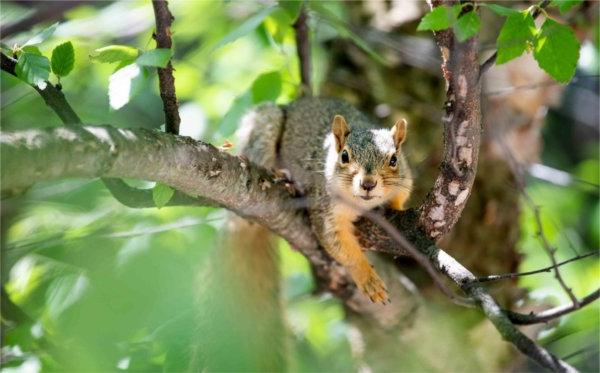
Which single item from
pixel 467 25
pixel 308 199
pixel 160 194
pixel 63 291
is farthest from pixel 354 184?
pixel 63 291

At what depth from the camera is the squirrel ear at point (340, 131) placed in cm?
191

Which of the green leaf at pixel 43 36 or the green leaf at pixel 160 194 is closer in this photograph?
the green leaf at pixel 43 36

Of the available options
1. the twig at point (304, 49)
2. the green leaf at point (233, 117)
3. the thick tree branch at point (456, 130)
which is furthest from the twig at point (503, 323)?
the twig at point (304, 49)

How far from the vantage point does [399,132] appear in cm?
189

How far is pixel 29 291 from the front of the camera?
1.54 m

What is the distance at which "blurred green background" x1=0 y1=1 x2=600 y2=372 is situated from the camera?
3.06ft

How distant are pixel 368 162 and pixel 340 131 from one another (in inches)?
6.2

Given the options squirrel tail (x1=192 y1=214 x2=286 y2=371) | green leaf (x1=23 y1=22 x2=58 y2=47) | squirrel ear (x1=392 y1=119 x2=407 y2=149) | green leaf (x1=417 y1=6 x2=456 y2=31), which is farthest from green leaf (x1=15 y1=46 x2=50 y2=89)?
squirrel ear (x1=392 y1=119 x2=407 y2=149)

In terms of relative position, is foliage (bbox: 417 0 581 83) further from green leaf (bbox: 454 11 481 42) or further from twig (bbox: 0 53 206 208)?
twig (bbox: 0 53 206 208)

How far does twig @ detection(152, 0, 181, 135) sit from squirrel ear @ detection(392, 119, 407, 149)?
0.69 metres

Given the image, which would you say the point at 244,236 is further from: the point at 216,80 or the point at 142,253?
the point at 142,253

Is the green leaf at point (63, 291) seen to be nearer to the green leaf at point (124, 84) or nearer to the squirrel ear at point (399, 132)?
the green leaf at point (124, 84)

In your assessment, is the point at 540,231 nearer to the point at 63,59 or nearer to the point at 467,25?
the point at 467,25

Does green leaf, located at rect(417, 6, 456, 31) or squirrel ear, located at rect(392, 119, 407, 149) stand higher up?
green leaf, located at rect(417, 6, 456, 31)
